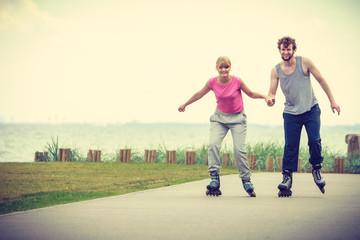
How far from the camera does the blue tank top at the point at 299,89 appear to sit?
761 cm

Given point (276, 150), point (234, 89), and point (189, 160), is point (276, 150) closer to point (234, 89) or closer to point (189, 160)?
point (189, 160)

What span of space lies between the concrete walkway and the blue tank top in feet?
4.19

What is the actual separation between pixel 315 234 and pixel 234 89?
10.7 ft

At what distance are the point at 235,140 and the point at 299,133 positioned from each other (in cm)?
93

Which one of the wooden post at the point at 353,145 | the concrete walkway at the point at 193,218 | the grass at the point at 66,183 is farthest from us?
the wooden post at the point at 353,145

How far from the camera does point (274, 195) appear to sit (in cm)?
797

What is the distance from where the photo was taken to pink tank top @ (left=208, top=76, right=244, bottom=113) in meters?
7.75

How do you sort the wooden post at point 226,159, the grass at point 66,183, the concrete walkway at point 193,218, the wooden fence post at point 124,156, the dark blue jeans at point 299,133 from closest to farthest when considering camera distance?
1. the concrete walkway at point 193,218
2. the grass at point 66,183
3. the dark blue jeans at point 299,133
4. the wooden post at point 226,159
5. the wooden fence post at point 124,156

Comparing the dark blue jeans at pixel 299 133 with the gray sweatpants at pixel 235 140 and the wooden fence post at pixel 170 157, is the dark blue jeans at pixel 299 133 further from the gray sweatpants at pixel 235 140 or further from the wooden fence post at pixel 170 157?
the wooden fence post at pixel 170 157

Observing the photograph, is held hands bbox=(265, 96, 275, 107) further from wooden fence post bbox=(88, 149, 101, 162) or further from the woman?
wooden fence post bbox=(88, 149, 101, 162)

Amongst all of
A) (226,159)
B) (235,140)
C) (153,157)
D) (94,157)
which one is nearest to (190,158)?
(226,159)

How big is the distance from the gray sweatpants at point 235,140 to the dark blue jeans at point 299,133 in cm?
61

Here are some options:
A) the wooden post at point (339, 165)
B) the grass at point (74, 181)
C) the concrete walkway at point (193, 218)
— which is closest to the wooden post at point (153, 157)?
the grass at point (74, 181)

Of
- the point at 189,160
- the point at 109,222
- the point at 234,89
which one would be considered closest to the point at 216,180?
the point at 234,89
